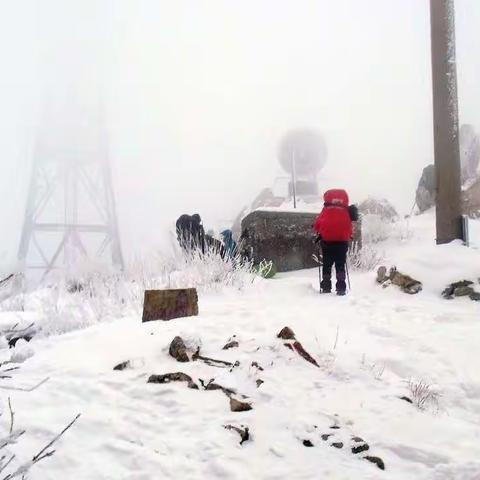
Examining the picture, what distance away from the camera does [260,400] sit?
2852mm

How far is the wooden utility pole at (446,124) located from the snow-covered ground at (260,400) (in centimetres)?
243

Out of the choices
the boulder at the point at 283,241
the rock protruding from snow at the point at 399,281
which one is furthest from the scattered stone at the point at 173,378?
the boulder at the point at 283,241

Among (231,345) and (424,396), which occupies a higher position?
(231,345)

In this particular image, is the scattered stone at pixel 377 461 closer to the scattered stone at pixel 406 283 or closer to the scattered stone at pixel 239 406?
the scattered stone at pixel 239 406

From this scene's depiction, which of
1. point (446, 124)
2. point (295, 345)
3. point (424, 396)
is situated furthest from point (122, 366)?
point (446, 124)

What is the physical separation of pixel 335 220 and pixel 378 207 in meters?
9.93

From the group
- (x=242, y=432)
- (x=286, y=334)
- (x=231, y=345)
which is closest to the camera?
(x=242, y=432)

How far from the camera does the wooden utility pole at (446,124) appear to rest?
6.78 meters

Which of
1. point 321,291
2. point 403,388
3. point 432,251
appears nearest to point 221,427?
point 403,388

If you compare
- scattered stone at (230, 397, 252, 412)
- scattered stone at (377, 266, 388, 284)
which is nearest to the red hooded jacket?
scattered stone at (377, 266, 388, 284)

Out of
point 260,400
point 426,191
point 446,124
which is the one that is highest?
point 446,124

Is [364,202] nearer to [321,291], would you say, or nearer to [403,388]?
[321,291]

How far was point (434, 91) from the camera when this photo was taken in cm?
697

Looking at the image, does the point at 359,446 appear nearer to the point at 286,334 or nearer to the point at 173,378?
the point at 173,378
